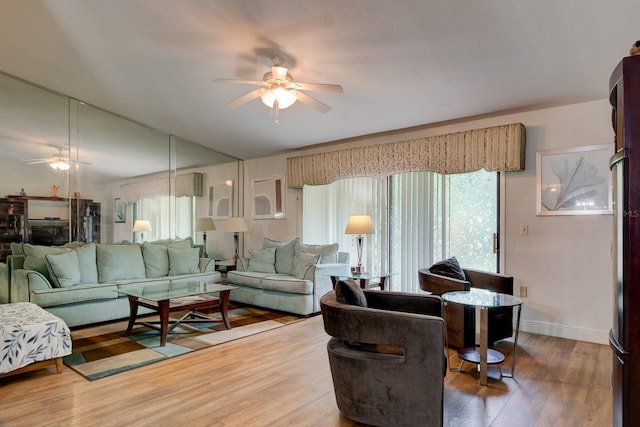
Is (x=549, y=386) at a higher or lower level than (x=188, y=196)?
lower

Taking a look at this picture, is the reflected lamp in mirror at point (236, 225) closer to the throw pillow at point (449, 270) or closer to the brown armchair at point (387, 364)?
the throw pillow at point (449, 270)

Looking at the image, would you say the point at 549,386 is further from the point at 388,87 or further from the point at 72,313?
the point at 72,313

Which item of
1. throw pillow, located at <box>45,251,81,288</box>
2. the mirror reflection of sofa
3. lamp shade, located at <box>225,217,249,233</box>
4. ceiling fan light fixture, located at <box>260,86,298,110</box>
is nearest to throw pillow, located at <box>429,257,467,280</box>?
the mirror reflection of sofa

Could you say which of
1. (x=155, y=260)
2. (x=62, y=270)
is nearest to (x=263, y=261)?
(x=155, y=260)

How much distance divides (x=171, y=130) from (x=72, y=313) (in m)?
3.22

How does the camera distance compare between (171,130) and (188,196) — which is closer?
(171,130)

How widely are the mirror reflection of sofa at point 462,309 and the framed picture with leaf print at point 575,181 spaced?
96cm

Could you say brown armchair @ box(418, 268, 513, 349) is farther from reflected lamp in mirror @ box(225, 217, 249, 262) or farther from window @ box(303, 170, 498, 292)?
reflected lamp in mirror @ box(225, 217, 249, 262)

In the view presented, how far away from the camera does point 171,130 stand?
619 centimetres

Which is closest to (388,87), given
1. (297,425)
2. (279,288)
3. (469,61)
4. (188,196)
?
(469,61)

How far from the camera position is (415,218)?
4988mm

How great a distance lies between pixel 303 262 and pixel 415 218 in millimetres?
1633

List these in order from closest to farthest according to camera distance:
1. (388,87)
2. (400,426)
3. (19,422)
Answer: (400,426) < (19,422) < (388,87)

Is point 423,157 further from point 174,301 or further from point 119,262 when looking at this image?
point 119,262
